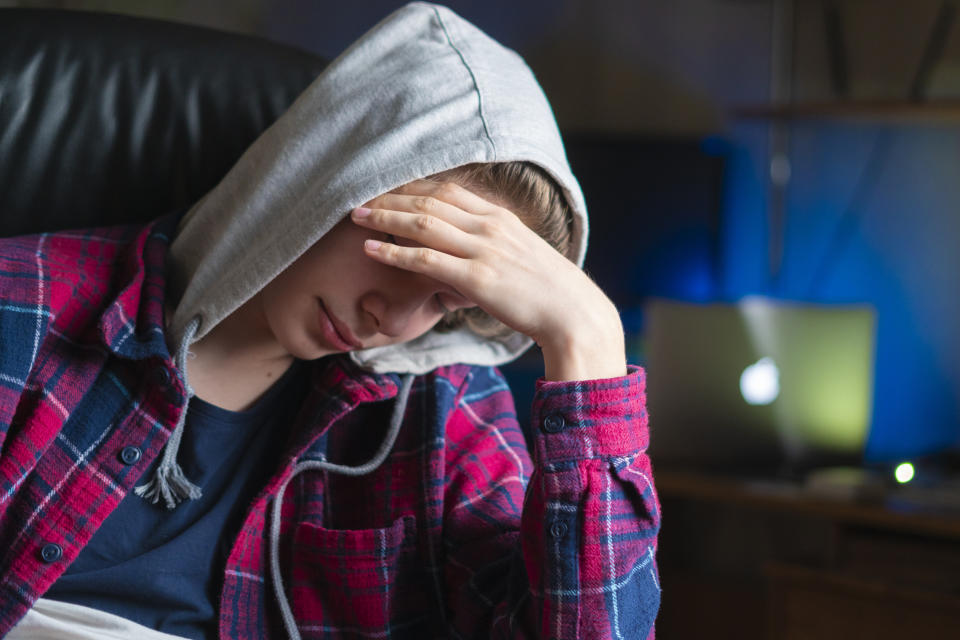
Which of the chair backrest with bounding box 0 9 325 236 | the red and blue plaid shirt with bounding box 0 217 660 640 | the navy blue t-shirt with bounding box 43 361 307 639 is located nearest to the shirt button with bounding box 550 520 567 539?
the red and blue plaid shirt with bounding box 0 217 660 640

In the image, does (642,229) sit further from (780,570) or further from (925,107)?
(780,570)

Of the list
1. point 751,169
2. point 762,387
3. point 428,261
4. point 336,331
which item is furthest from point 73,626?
point 751,169

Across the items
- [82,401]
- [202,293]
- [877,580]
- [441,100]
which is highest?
[441,100]

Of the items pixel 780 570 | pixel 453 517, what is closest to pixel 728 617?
pixel 780 570

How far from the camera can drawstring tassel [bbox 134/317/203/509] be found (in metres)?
0.94

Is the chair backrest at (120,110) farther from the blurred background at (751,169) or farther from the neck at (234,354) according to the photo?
the blurred background at (751,169)

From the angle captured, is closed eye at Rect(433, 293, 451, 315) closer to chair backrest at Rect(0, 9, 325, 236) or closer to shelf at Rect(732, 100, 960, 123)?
chair backrest at Rect(0, 9, 325, 236)

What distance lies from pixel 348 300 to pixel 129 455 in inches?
9.6

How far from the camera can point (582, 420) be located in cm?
84

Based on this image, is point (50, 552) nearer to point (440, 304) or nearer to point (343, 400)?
point (343, 400)

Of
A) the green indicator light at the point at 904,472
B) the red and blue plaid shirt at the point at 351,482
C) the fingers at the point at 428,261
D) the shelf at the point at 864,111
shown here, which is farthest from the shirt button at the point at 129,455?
the shelf at the point at 864,111

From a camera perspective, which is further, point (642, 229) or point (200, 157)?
point (642, 229)

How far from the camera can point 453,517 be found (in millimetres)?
969

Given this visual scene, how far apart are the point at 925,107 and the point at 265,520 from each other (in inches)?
75.6
